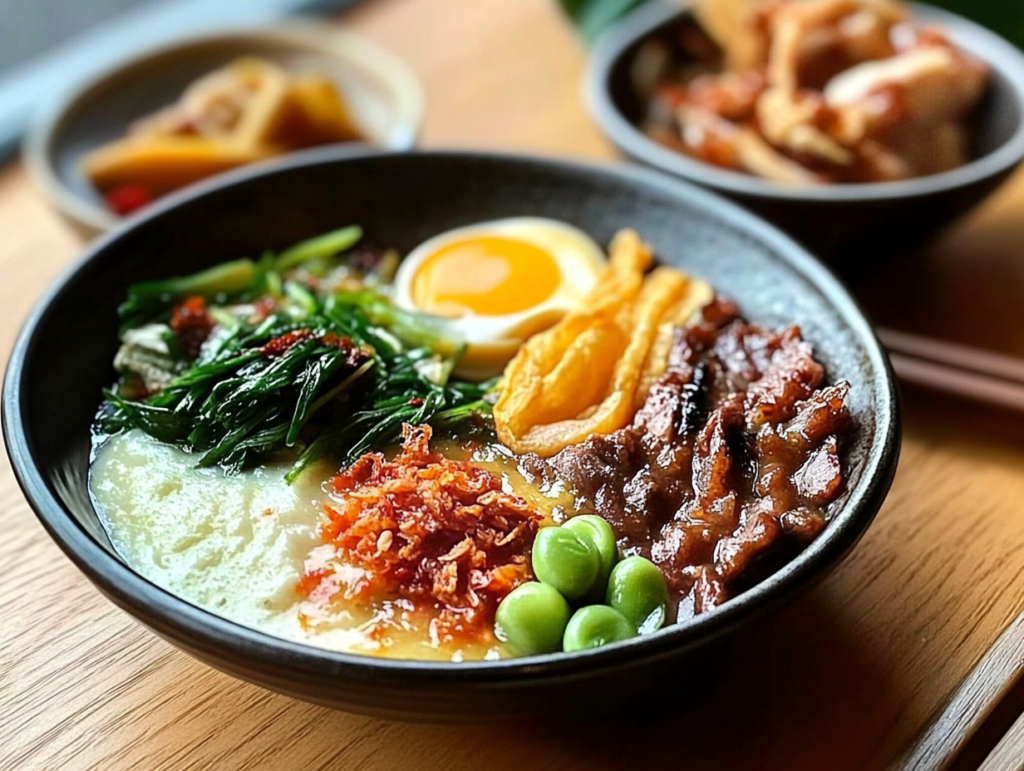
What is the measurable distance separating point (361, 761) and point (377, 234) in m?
1.41

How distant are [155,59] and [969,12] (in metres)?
2.65

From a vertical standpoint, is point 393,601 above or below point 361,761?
above

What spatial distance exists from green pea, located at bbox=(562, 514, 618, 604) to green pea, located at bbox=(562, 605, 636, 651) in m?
0.10

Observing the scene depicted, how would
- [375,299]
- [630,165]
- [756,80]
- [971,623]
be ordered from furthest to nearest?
[756,80]
[630,165]
[375,299]
[971,623]

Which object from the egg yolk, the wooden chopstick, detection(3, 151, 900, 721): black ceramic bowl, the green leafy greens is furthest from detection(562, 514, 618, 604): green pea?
the wooden chopstick

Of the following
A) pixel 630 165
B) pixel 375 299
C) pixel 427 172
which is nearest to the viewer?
pixel 375 299

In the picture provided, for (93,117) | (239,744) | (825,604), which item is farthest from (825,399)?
(93,117)

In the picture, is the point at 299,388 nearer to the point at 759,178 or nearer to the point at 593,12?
the point at 759,178

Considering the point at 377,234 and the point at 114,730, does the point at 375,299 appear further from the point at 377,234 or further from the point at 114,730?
the point at 114,730

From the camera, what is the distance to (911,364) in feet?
8.04

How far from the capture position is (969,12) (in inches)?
137

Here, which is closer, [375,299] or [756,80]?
[375,299]

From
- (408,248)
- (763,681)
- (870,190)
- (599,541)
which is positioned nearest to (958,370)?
(870,190)

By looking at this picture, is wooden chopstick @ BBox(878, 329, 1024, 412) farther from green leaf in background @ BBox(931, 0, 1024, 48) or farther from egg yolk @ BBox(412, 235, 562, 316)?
green leaf in background @ BBox(931, 0, 1024, 48)
